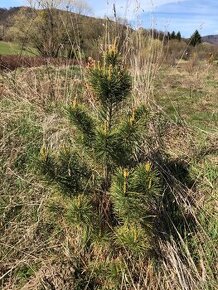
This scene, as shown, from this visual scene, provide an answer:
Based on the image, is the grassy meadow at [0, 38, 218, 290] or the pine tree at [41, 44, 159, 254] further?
the grassy meadow at [0, 38, 218, 290]

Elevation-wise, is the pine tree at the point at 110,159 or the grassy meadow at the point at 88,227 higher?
the pine tree at the point at 110,159

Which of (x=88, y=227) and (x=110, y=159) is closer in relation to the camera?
(x=110, y=159)

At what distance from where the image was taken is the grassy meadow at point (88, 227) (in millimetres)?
2887

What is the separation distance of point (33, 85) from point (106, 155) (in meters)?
2.94

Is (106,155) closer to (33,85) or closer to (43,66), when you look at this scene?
(33,85)

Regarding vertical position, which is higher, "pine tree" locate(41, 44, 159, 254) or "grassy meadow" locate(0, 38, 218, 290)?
"pine tree" locate(41, 44, 159, 254)

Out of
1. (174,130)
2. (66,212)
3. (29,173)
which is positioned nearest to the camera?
(66,212)

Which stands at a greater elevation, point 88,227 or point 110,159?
point 110,159

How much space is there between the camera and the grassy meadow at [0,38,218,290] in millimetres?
2887

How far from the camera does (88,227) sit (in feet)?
9.27

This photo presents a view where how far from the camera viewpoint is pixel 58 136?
3820 mm

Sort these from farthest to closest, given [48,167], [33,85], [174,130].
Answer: [33,85], [174,130], [48,167]

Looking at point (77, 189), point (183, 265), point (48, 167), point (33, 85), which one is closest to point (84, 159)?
point (77, 189)

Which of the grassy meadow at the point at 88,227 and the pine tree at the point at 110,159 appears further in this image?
the grassy meadow at the point at 88,227
